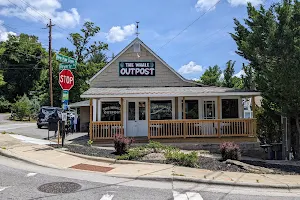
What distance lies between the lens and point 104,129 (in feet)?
50.0

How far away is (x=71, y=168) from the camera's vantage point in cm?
906

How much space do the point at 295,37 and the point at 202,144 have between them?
6492mm

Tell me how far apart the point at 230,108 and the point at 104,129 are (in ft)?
25.1

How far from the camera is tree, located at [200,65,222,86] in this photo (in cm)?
4134

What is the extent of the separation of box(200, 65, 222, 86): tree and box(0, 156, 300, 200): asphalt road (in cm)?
3449

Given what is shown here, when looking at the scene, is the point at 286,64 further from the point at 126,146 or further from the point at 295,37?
the point at 126,146

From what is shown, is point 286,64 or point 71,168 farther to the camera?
point 286,64

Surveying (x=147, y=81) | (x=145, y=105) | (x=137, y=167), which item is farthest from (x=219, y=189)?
(x=147, y=81)

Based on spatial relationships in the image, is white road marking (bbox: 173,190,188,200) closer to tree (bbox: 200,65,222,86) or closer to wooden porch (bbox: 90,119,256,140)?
wooden porch (bbox: 90,119,256,140)

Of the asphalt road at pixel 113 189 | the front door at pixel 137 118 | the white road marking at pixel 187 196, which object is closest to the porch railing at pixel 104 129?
the front door at pixel 137 118

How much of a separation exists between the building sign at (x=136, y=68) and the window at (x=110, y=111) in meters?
2.74

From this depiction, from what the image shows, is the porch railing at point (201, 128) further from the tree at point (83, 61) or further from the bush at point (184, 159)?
the tree at point (83, 61)

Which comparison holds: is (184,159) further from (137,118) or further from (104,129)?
(137,118)

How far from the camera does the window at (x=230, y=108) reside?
17377 millimetres
